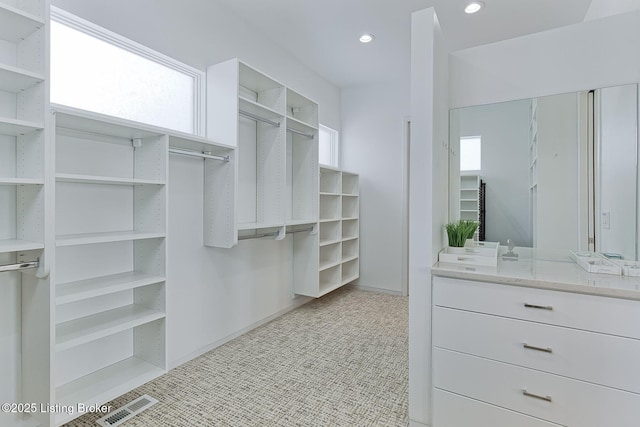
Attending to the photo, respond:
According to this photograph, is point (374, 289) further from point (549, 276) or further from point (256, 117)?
point (549, 276)

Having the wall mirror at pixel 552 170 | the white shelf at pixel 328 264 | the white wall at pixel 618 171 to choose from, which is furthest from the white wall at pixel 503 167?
the white shelf at pixel 328 264

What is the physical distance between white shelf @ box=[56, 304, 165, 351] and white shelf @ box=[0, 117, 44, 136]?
102cm

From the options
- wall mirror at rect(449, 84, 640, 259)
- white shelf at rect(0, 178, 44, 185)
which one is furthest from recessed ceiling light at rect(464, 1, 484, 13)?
white shelf at rect(0, 178, 44, 185)

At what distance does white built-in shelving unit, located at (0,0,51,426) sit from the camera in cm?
144

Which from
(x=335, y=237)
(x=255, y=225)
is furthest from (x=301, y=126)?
(x=335, y=237)

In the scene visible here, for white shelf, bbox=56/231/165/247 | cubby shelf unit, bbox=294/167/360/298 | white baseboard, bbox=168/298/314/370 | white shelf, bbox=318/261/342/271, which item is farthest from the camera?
white shelf, bbox=318/261/342/271

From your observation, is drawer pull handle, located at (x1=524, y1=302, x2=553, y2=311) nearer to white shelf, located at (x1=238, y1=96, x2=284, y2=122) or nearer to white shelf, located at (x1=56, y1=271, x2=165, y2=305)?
white shelf, located at (x1=56, y1=271, x2=165, y2=305)

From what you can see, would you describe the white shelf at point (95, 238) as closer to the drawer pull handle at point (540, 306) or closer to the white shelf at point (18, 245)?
the white shelf at point (18, 245)

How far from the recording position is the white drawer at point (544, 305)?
134cm

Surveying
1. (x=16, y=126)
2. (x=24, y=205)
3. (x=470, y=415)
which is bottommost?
(x=470, y=415)

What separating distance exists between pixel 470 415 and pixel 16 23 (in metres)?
2.85

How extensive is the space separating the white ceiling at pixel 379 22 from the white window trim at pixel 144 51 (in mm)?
717

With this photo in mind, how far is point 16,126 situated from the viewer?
4.62ft

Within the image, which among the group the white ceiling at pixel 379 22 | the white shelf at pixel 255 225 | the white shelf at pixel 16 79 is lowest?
the white shelf at pixel 255 225
